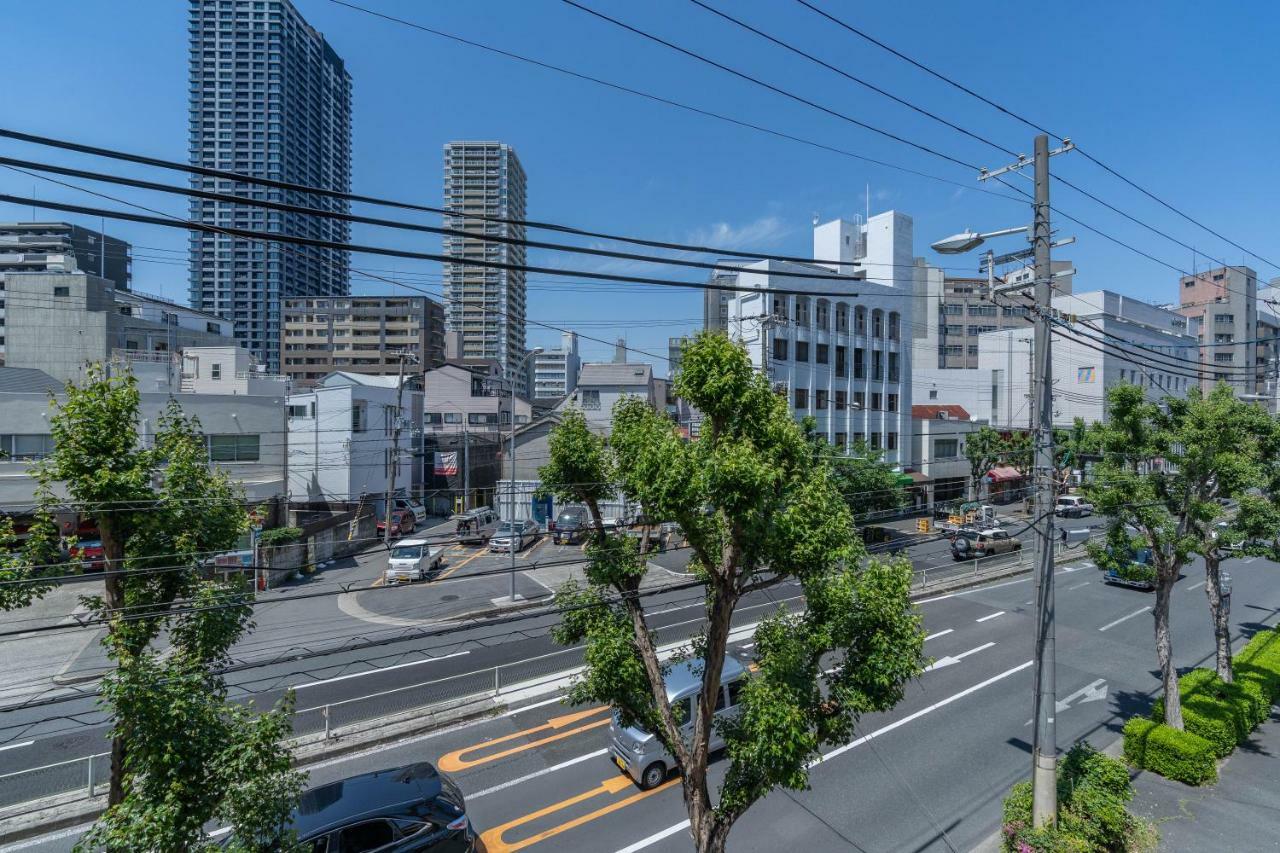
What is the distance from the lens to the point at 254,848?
21.4 feet

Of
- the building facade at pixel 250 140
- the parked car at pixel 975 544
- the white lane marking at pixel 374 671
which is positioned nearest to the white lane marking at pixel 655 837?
the white lane marking at pixel 374 671

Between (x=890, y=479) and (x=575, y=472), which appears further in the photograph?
(x=890, y=479)

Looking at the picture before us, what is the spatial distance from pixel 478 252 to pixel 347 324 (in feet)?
213

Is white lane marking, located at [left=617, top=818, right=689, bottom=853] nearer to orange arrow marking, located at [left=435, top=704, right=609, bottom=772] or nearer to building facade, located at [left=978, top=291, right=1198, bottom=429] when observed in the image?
orange arrow marking, located at [left=435, top=704, right=609, bottom=772]

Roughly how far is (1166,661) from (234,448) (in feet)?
131

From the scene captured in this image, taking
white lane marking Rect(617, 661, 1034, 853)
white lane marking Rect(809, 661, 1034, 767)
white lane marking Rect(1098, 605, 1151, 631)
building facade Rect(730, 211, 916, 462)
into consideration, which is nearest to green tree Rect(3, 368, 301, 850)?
white lane marking Rect(617, 661, 1034, 853)

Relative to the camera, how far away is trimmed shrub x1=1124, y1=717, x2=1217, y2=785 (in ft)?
39.9

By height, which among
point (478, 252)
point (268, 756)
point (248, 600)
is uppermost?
point (478, 252)

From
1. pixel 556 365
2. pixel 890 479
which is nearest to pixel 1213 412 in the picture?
→ pixel 890 479

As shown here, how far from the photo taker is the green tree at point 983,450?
44.0 metres

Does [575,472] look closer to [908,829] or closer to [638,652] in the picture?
[638,652]

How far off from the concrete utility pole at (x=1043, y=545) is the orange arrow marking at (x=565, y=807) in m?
6.66

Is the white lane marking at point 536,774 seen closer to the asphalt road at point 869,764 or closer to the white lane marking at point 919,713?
the asphalt road at point 869,764

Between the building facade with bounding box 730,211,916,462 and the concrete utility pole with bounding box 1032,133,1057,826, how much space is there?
25915 mm
